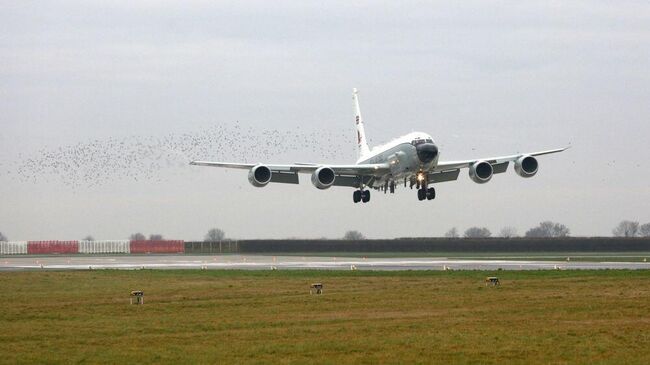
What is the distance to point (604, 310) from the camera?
39.8 meters

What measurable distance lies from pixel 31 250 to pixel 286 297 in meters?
90.5

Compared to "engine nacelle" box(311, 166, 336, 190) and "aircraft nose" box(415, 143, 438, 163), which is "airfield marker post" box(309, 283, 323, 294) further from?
"engine nacelle" box(311, 166, 336, 190)

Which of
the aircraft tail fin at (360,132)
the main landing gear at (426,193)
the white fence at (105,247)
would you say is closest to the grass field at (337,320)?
the main landing gear at (426,193)

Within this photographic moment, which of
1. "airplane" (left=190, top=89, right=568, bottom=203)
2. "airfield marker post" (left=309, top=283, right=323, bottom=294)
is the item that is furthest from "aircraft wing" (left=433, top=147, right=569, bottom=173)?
"airfield marker post" (left=309, top=283, right=323, bottom=294)

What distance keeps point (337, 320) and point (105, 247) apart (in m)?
97.3

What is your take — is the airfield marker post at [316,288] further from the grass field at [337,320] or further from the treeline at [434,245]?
the treeline at [434,245]

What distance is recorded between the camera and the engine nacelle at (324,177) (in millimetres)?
84312

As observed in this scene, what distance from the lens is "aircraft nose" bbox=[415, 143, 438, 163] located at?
246 ft

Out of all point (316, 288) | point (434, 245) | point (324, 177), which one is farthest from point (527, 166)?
point (316, 288)

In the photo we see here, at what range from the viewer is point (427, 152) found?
75.1 m

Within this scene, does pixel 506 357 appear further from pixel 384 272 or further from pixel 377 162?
pixel 377 162

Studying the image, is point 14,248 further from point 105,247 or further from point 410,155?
point 410,155

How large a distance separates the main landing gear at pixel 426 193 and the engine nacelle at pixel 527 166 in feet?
21.7

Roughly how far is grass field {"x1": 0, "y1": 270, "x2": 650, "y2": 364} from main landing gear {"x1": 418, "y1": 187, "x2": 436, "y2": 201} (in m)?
24.7
